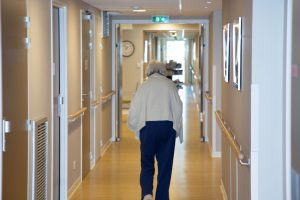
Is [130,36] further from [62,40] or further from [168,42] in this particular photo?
[168,42]

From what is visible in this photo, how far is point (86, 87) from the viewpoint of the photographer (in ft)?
27.7

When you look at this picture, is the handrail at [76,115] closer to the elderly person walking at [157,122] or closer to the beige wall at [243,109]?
the elderly person walking at [157,122]

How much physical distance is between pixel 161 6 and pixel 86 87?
5.94 ft

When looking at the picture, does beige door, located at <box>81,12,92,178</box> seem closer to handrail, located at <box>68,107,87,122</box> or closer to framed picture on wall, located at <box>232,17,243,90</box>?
handrail, located at <box>68,107,87,122</box>

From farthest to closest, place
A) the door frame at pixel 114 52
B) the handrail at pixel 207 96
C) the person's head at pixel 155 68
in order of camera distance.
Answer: the door frame at pixel 114 52 < the handrail at pixel 207 96 < the person's head at pixel 155 68

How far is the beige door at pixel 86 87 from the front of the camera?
8195mm

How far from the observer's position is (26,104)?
4.95 metres

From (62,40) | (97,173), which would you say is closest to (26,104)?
(62,40)

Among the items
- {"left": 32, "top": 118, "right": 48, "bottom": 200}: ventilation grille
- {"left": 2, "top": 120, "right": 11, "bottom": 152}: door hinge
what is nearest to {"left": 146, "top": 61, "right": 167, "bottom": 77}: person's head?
{"left": 32, "top": 118, "right": 48, "bottom": 200}: ventilation grille

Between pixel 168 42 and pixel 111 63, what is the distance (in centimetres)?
2868

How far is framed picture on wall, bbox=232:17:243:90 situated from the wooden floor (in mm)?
2284

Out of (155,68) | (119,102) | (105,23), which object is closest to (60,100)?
(155,68)

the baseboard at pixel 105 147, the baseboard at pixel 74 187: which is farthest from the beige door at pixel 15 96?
the baseboard at pixel 105 147

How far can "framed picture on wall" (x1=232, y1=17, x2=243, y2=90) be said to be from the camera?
4855mm
